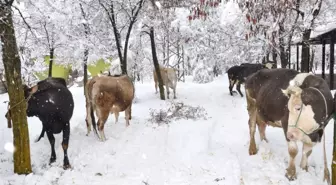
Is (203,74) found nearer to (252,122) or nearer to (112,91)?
(112,91)

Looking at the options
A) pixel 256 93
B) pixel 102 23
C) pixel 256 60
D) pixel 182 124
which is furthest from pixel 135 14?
pixel 256 60

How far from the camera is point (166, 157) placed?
6484 mm

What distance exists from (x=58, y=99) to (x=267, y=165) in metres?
4.10

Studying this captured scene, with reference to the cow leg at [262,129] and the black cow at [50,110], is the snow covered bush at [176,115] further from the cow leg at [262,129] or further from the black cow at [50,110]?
the black cow at [50,110]

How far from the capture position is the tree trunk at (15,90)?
5.09m

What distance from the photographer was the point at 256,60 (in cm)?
3428

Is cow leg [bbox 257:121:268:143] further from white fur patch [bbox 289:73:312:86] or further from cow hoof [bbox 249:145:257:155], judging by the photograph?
white fur patch [bbox 289:73:312:86]

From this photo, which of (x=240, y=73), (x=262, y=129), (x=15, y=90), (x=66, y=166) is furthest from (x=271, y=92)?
(x=240, y=73)

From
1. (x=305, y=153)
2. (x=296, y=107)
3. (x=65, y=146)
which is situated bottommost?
(x=65, y=146)

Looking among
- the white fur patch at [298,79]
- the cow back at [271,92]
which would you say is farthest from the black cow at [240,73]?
the white fur patch at [298,79]

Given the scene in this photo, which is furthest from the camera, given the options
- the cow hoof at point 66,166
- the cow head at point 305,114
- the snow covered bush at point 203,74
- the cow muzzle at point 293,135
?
the snow covered bush at point 203,74

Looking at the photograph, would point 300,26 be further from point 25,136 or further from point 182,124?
point 25,136

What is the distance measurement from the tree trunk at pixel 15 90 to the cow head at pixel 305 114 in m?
4.17

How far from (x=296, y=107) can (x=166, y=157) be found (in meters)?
2.75
